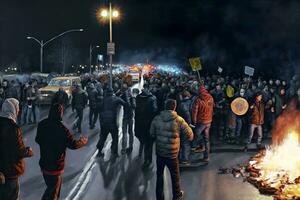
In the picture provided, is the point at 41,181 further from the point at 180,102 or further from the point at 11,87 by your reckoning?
the point at 11,87

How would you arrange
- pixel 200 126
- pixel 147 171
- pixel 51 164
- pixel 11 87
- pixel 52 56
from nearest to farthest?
1. pixel 51 164
2. pixel 147 171
3. pixel 200 126
4. pixel 11 87
5. pixel 52 56

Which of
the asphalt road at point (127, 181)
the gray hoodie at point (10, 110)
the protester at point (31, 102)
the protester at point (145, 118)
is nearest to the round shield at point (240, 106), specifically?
the asphalt road at point (127, 181)

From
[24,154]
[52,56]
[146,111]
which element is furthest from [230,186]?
[52,56]

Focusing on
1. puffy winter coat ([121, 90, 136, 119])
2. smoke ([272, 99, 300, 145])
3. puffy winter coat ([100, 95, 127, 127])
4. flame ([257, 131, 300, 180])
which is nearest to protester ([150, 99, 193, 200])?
flame ([257, 131, 300, 180])

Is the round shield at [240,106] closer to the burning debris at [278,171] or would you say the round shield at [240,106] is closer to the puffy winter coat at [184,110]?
the burning debris at [278,171]

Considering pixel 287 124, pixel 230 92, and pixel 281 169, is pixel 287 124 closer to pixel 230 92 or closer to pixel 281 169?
pixel 230 92

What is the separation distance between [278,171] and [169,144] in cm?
276

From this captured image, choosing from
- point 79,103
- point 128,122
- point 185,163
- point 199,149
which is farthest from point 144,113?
point 79,103

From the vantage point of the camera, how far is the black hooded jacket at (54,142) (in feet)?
22.7

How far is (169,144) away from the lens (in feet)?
26.1

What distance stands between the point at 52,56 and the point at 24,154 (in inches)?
3228

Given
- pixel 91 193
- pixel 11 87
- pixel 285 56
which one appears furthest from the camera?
pixel 285 56

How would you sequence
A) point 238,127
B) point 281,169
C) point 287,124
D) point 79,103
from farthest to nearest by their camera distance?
point 79,103 → point 238,127 → point 287,124 → point 281,169

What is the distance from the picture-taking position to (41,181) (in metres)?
9.58
